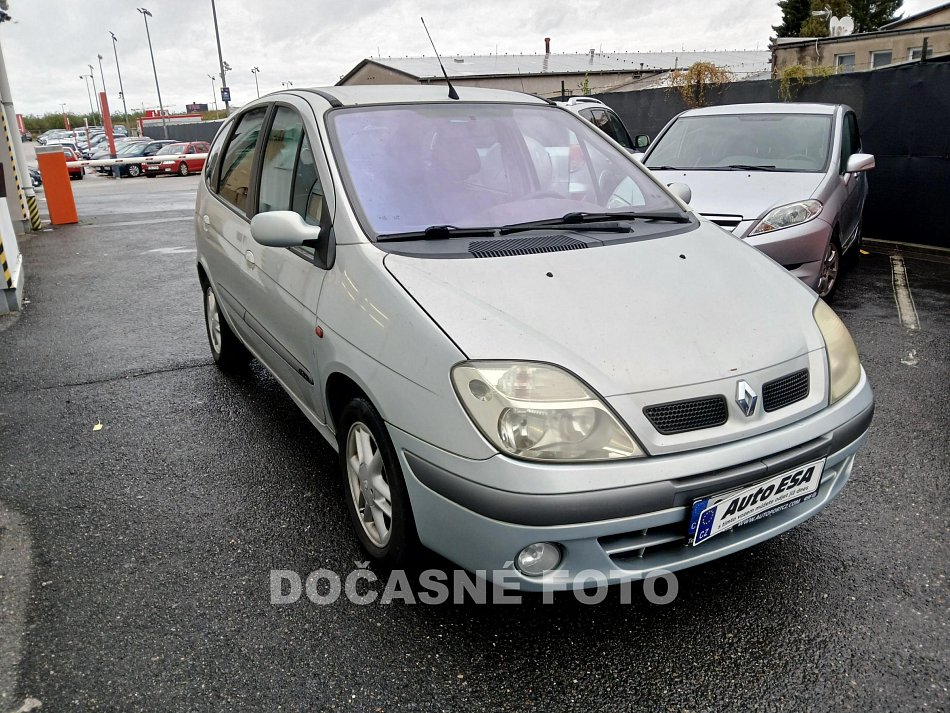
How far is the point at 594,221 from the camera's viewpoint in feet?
9.76

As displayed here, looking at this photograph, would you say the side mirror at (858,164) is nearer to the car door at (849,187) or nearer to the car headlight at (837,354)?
the car door at (849,187)

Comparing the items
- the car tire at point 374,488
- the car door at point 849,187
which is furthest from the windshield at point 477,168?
the car door at point 849,187

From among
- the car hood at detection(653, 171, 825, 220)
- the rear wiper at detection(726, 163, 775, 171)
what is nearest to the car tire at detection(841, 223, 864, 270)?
the rear wiper at detection(726, 163, 775, 171)

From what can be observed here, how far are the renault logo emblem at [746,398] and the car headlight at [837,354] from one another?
0.41 m

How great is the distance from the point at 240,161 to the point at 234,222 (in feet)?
1.18

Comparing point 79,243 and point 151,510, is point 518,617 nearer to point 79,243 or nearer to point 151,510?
point 151,510

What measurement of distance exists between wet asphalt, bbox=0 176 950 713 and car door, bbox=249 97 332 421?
612 millimetres

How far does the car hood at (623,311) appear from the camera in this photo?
213cm

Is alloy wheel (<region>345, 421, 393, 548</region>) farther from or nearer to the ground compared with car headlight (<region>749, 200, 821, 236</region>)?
nearer to the ground

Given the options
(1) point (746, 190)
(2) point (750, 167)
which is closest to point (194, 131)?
(2) point (750, 167)

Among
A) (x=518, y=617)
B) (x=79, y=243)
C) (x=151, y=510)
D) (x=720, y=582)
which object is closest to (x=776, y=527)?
(x=720, y=582)

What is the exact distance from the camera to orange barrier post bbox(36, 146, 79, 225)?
1323 centimetres

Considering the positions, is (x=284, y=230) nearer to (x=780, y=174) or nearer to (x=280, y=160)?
(x=280, y=160)

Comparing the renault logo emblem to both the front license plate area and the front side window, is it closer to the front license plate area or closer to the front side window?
the front license plate area
